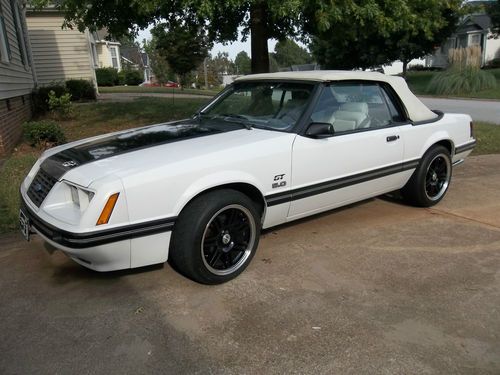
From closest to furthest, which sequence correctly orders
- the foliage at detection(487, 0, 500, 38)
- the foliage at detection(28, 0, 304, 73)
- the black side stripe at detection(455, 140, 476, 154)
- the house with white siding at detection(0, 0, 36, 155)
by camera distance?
the black side stripe at detection(455, 140, 476, 154) < the foliage at detection(28, 0, 304, 73) < the house with white siding at detection(0, 0, 36, 155) < the foliage at detection(487, 0, 500, 38)

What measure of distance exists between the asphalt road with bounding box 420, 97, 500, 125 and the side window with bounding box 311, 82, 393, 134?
998cm

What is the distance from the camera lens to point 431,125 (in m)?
4.83

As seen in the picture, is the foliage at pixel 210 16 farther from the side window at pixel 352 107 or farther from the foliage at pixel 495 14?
the foliage at pixel 495 14

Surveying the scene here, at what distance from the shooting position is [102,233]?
2.83m

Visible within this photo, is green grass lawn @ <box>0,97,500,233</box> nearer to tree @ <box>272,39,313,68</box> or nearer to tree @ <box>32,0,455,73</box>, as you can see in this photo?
tree @ <box>32,0,455,73</box>

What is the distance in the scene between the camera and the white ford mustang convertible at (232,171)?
9.64 ft

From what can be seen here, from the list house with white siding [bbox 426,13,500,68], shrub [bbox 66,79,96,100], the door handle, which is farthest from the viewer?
house with white siding [bbox 426,13,500,68]

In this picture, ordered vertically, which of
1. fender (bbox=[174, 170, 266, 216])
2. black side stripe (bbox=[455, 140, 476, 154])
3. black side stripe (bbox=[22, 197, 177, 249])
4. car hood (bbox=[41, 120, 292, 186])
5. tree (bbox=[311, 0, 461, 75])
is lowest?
black side stripe (bbox=[455, 140, 476, 154])

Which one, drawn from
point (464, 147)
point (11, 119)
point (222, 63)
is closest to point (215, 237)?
point (464, 147)

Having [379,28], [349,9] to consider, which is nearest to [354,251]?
[349,9]

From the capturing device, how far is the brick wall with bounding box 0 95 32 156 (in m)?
8.01

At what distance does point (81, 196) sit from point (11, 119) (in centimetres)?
765

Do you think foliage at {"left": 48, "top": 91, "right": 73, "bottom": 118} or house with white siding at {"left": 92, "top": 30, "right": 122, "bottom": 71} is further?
house with white siding at {"left": 92, "top": 30, "right": 122, "bottom": 71}

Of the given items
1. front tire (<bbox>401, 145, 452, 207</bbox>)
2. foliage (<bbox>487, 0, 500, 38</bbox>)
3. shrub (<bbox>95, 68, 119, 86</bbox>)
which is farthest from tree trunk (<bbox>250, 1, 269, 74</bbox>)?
foliage (<bbox>487, 0, 500, 38</bbox>)
